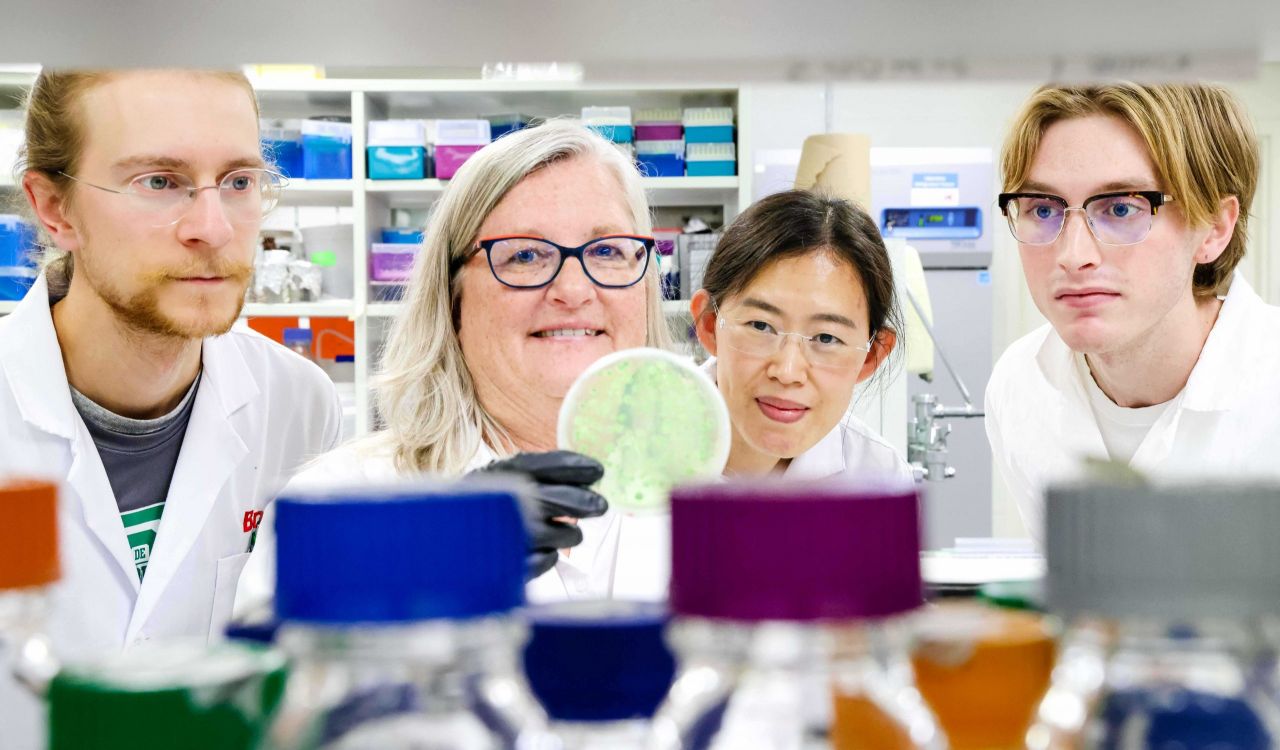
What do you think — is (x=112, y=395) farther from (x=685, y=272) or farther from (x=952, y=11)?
(x=685, y=272)

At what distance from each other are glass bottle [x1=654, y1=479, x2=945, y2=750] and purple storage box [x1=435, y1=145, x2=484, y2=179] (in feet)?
13.1

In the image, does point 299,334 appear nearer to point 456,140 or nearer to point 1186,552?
point 456,140

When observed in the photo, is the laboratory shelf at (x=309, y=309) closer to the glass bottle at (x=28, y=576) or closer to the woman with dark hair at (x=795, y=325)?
the woman with dark hair at (x=795, y=325)

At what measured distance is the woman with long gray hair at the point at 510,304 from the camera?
1539mm

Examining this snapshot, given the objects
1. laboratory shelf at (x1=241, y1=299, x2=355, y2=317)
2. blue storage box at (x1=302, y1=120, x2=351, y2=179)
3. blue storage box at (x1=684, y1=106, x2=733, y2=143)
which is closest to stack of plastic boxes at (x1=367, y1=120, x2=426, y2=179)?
blue storage box at (x1=302, y1=120, x2=351, y2=179)

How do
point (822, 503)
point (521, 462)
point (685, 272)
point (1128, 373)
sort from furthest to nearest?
point (685, 272), point (1128, 373), point (521, 462), point (822, 503)

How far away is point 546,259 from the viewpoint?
156cm

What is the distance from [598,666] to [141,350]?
1.47 m

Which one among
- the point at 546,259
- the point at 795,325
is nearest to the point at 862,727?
the point at 546,259

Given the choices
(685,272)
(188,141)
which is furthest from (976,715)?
(685,272)

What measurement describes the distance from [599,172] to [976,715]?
126 centimetres

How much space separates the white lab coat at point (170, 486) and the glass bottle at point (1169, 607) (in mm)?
1356

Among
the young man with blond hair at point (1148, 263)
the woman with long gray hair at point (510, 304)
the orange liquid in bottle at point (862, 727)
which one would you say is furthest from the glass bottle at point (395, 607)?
the young man with blond hair at point (1148, 263)

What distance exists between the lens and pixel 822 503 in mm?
376
